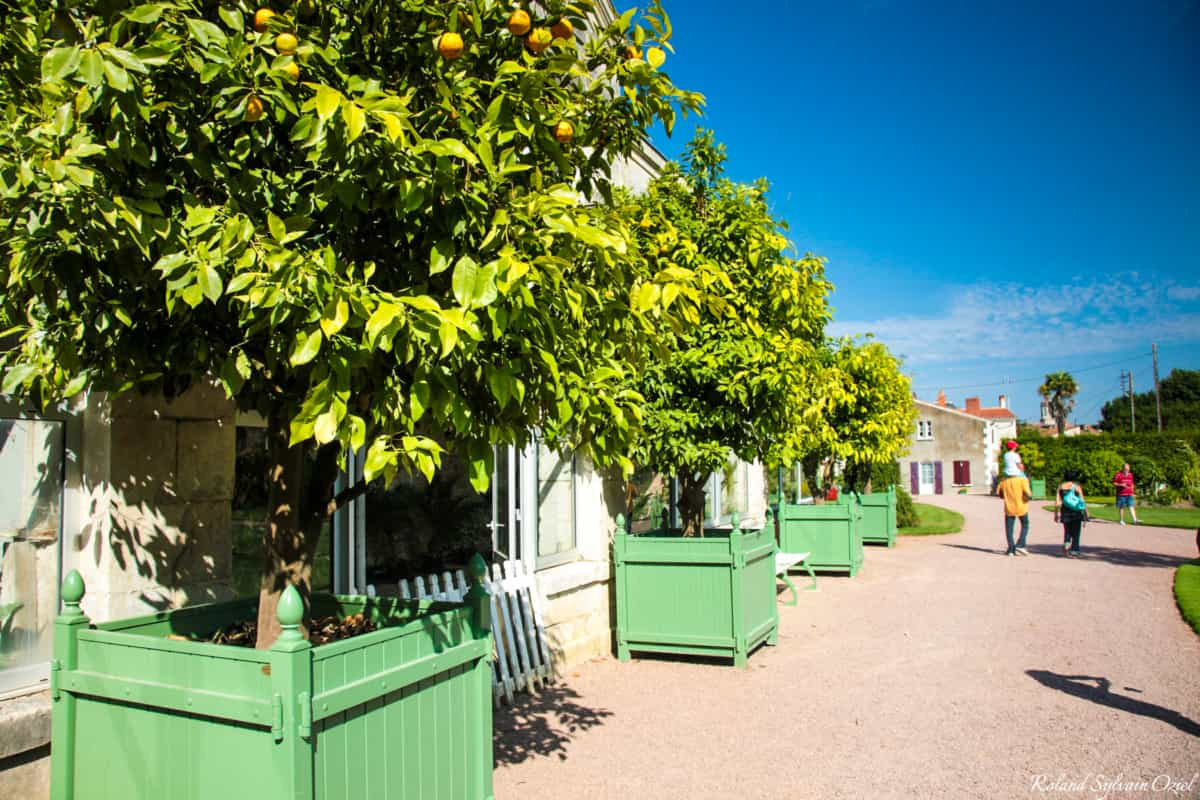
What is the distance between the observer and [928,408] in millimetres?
52344

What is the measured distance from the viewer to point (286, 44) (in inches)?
92.0

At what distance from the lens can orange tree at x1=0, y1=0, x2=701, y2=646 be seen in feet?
6.81

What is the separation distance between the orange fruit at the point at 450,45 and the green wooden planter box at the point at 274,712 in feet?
5.44

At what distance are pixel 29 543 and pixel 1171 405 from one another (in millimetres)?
88713

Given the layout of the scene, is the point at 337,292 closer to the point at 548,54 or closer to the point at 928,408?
the point at 548,54

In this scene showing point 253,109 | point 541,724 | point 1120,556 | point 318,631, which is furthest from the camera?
point 1120,556

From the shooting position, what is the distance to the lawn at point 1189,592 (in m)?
8.72

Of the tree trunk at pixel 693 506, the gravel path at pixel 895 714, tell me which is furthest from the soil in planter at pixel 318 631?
the tree trunk at pixel 693 506

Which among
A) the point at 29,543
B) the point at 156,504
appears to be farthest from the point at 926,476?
the point at 29,543

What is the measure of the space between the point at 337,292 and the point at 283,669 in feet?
3.78

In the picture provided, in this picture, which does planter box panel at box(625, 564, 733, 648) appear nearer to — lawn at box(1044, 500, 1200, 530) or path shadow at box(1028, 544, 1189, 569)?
path shadow at box(1028, 544, 1189, 569)

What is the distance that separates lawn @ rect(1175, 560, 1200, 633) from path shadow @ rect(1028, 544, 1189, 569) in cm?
44

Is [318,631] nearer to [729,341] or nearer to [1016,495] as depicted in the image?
[729,341]
